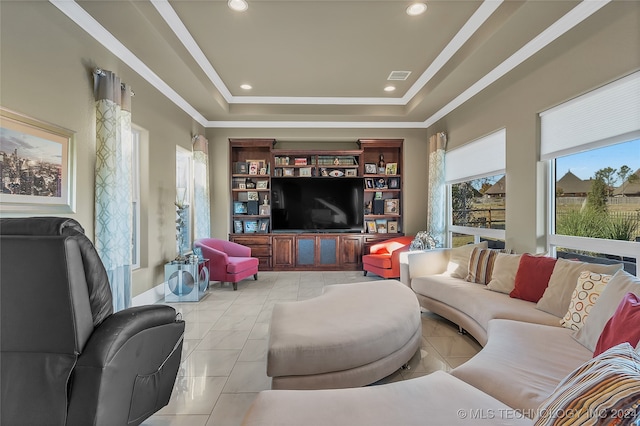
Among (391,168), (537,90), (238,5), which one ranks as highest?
(238,5)

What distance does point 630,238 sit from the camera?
2.32 m

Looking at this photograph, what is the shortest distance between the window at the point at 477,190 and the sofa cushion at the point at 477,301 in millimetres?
1221

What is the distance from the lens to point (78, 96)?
2660 mm

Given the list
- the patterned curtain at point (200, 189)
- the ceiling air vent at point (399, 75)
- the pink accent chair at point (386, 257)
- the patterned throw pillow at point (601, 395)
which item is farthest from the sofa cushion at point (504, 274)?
the patterned curtain at point (200, 189)

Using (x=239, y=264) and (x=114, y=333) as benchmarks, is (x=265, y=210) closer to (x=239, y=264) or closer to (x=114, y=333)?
(x=239, y=264)

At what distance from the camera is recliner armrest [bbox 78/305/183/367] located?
122 cm

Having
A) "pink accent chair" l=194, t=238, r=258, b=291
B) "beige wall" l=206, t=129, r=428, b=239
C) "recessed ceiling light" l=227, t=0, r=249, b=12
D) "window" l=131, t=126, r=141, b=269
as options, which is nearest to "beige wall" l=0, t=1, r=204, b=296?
"window" l=131, t=126, r=141, b=269

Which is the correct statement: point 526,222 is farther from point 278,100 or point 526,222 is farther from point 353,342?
point 278,100

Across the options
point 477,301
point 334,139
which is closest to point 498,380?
point 477,301

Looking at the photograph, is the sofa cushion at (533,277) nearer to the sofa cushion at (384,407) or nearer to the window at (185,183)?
the sofa cushion at (384,407)

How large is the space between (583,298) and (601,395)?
174 cm

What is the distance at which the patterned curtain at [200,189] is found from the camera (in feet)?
17.1

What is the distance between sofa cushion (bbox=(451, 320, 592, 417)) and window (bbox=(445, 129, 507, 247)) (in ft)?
7.42

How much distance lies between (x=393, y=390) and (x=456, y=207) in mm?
4477
